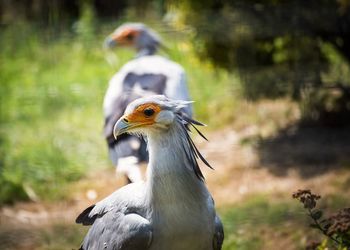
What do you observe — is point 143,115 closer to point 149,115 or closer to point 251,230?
point 149,115

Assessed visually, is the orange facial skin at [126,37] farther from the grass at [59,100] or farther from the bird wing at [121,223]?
the bird wing at [121,223]

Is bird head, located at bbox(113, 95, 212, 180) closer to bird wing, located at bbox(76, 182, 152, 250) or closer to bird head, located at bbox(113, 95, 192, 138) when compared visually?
bird head, located at bbox(113, 95, 192, 138)

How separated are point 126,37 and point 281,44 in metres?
0.87

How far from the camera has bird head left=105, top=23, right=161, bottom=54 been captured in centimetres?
404

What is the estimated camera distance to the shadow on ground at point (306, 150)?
4.02m

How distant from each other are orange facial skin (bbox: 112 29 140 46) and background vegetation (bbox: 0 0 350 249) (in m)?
0.33

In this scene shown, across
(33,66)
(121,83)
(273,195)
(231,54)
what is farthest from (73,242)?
(33,66)

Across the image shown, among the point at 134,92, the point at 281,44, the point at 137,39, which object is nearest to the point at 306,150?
the point at 281,44

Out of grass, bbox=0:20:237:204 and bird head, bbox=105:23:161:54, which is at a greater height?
bird head, bbox=105:23:161:54

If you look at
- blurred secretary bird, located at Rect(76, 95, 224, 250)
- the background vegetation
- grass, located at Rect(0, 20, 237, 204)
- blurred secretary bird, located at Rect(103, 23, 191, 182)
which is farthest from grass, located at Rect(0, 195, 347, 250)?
blurred secretary bird, located at Rect(76, 95, 224, 250)

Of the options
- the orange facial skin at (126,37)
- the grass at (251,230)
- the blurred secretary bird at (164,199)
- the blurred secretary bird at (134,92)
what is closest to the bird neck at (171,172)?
the blurred secretary bird at (164,199)

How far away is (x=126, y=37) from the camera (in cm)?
411

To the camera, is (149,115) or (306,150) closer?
(149,115)

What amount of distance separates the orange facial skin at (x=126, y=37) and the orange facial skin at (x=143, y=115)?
6.52ft
